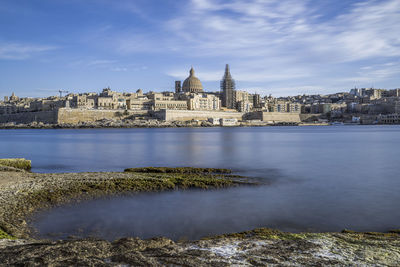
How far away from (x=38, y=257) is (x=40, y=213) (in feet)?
8.39

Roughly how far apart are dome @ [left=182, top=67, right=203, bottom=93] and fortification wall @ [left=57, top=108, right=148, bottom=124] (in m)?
31.0

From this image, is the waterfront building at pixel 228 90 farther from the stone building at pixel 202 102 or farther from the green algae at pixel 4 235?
the green algae at pixel 4 235

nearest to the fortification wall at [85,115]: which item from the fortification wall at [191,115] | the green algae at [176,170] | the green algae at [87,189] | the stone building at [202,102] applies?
the fortification wall at [191,115]

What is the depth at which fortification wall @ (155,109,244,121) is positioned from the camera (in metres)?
60.2

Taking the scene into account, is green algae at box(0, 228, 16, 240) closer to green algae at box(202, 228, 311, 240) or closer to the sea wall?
green algae at box(202, 228, 311, 240)

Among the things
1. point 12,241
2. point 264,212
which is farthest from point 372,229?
point 12,241

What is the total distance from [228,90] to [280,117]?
613 inches

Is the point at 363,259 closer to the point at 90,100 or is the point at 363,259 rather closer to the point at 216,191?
the point at 216,191

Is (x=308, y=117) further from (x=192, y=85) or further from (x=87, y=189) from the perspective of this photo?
(x=87, y=189)

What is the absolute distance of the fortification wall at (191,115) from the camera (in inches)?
2371

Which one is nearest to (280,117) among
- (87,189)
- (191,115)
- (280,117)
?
(280,117)

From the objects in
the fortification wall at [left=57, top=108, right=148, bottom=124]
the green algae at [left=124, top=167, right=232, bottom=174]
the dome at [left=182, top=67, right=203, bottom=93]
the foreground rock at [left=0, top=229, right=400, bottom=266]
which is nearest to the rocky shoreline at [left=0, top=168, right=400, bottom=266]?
the foreground rock at [left=0, top=229, right=400, bottom=266]

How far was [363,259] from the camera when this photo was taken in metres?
3.44

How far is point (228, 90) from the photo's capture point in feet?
279
